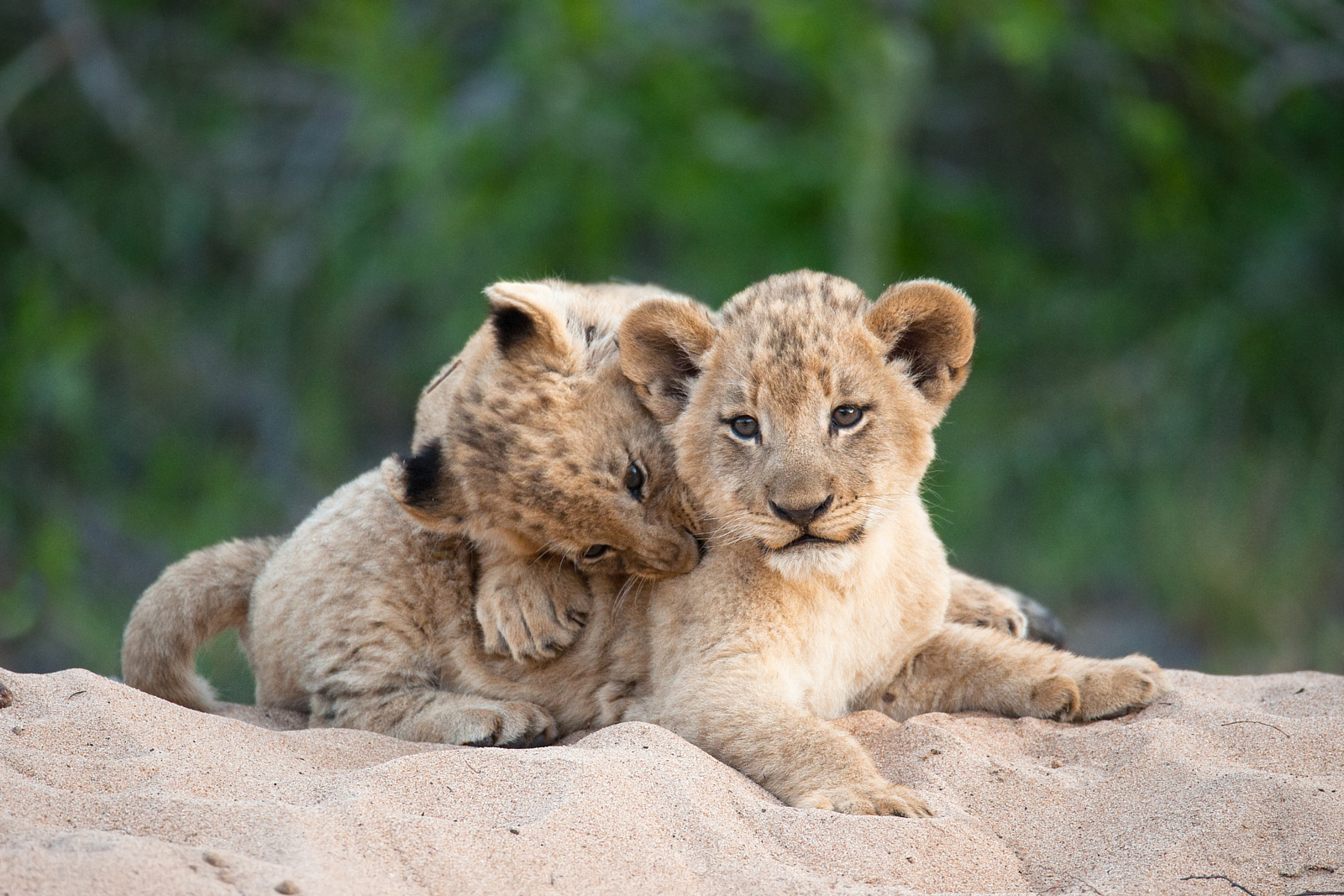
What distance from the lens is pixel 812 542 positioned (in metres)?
4.05

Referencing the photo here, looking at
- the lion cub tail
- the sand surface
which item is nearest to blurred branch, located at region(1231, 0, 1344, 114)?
the sand surface

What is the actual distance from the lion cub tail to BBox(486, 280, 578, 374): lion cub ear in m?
1.43

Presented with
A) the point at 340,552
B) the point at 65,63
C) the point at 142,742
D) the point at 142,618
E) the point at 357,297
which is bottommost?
the point at 142,742

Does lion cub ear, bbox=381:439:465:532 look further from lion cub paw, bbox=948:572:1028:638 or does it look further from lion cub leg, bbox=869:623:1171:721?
lion cub paw, bbox=948:572:1028:638

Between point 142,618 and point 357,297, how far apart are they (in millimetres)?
7002

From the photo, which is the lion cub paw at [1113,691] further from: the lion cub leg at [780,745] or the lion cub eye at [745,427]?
the lion cub eye at [745,427]

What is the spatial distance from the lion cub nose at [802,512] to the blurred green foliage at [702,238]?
5.38m

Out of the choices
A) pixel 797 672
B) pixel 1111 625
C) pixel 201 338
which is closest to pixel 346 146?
pixel 201 338

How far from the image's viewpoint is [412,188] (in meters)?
10.3

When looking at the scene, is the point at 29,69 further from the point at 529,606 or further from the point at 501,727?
the point at 501,727

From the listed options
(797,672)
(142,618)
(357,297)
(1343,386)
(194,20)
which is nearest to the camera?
(797,672)

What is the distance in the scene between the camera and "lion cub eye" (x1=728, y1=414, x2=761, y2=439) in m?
4.20

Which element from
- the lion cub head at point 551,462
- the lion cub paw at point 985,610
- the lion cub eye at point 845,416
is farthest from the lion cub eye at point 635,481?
the lion cub paw at point 985,610

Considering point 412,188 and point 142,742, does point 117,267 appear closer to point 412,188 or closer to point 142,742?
point 412,188
